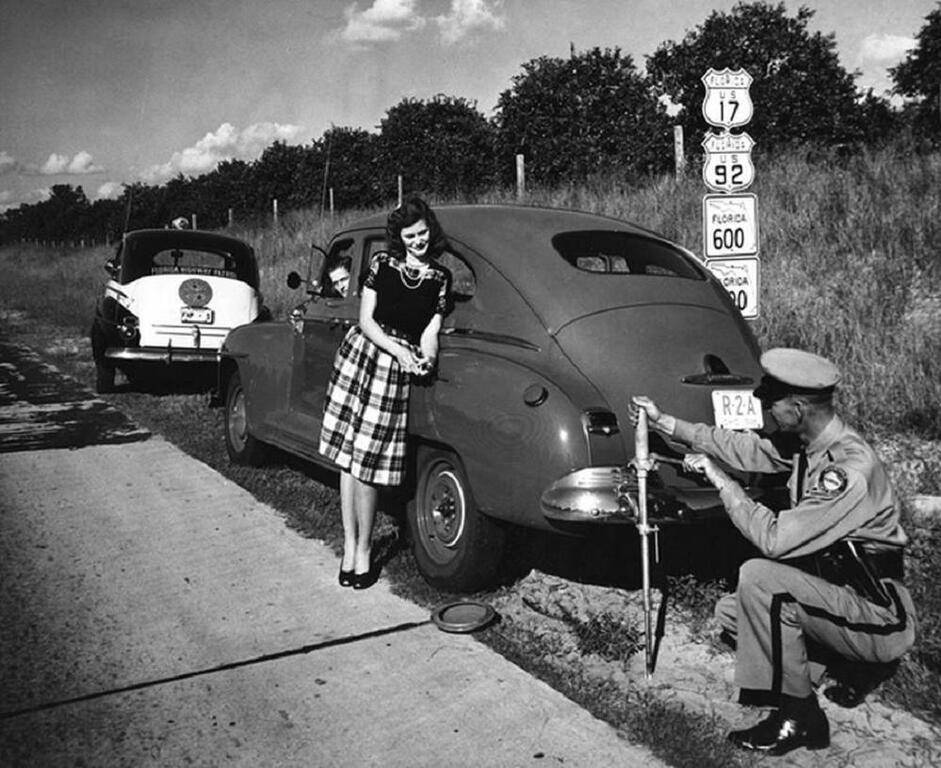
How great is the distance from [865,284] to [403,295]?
6485 mm

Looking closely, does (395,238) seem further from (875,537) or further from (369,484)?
(875,537)

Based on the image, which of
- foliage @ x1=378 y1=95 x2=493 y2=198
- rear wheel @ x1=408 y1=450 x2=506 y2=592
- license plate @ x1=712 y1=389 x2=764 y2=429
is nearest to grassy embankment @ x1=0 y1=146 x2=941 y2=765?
license plate @ x1=712 y1=389 x2=764 y2=429

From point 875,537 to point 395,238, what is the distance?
256 centimetres

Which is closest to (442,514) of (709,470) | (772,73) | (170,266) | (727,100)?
(709,470)

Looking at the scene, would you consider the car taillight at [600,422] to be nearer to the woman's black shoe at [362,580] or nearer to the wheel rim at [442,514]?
the wheel rim at [442,514]

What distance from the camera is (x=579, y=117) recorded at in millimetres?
33688

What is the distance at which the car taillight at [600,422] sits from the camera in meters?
3.64

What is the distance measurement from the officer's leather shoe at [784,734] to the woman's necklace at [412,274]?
2480mm

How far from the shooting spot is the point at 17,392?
10.9 m

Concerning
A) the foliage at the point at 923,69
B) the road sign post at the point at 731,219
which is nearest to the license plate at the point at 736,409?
the road sign post at the point at 731,219

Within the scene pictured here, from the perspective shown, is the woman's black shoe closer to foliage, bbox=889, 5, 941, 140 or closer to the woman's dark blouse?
the woman's dark blouse

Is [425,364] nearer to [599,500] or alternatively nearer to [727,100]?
[599,500]

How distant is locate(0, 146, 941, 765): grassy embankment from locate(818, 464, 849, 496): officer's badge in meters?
0.98

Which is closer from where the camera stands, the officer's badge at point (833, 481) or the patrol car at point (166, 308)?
the officer's badge at point (833, 481)
